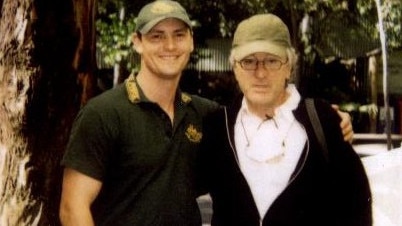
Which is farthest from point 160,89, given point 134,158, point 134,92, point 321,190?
point 321,190

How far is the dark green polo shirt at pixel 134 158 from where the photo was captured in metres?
3.11

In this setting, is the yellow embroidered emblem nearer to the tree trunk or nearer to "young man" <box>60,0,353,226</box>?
"young man" <box>60,0,353,226</box>

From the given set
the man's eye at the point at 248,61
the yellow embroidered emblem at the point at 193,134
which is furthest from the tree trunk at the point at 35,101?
the man's eye at the point at 248,61

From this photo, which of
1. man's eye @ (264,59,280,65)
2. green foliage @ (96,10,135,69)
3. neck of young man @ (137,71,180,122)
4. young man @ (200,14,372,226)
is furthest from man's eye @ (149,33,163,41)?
green foliage @ (96,10,135,69)

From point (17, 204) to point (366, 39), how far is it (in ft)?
69.9

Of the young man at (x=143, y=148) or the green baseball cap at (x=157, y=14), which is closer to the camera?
the young man at (x=143, y=148)

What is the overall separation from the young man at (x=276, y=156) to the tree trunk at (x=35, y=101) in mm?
1425

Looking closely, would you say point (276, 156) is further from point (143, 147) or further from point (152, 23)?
point (152, 23)

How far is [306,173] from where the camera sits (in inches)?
120

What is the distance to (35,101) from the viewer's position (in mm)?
4285

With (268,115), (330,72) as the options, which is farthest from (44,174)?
(330,72)

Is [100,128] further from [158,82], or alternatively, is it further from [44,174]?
[44,174]

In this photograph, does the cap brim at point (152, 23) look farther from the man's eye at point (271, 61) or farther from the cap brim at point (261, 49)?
the man's eye at point (271, 61)

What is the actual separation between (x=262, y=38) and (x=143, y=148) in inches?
26.8
